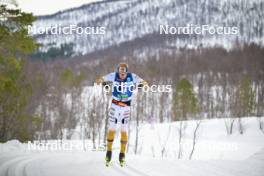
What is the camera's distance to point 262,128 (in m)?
47.2

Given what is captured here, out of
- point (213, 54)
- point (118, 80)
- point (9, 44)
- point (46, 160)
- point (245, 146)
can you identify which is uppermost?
point (213, 54)

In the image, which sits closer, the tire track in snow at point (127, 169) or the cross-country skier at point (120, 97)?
the tire track in snow at point (127, 169)

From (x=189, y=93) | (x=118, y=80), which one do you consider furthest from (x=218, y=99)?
(x=118, y=80)

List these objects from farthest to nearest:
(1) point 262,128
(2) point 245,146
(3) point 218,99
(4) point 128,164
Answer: (3) point 218,99
(1) point 262,128
(2) point 245,146
(4) point 128,164

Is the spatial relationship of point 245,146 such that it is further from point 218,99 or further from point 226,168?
point 218,99

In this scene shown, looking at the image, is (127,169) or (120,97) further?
(120,97)

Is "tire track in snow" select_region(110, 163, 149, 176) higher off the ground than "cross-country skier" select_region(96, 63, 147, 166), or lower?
lower

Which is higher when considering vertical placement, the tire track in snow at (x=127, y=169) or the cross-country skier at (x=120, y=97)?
the cross-country skier at (x=120, y=97)

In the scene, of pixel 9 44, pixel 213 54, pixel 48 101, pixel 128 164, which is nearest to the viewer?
pixel 128 164

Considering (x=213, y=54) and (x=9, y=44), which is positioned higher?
(x=213, y=54)

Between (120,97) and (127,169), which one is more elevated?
(120,97)

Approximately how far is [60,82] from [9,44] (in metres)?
58.9

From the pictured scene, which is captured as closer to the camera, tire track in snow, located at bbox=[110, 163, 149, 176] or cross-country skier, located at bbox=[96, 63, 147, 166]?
tire track in snow, located at bbox=[110, 163, 149, 176]

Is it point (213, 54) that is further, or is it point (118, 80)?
point (213, 54)
